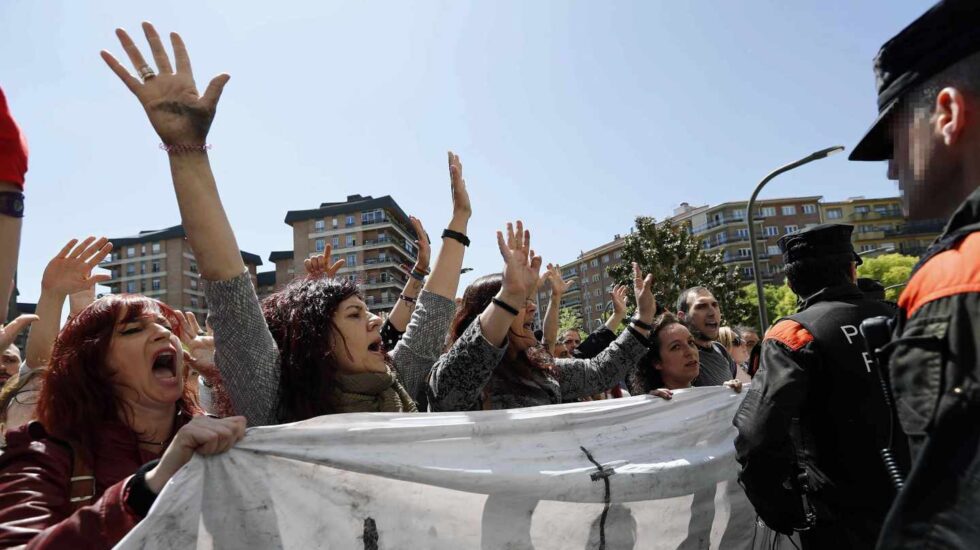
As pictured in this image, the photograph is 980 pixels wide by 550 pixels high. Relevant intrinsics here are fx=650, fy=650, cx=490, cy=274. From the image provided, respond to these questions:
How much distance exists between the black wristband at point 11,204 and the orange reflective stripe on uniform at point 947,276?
7.77 ft

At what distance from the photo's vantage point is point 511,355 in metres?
3.49

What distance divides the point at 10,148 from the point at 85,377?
779 mm

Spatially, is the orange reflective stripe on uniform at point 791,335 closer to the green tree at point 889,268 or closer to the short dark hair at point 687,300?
the short dark hair at point 687,300

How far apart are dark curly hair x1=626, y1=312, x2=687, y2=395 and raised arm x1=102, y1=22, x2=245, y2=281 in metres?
3.20

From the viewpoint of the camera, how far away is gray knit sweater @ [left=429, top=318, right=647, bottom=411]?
9.11 ft

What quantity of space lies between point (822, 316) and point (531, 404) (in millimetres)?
1415

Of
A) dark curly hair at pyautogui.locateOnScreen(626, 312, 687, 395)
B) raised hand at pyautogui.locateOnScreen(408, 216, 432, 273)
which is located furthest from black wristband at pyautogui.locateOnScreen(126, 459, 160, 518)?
dark curly hair at pyautogui.locateOnScreen(626, 312, 687, 395)

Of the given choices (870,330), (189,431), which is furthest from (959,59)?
(189,431)

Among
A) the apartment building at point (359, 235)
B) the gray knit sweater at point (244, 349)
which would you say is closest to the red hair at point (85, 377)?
the gray knit sweater at point (244, 349)

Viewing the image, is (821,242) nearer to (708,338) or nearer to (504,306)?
(504,306)

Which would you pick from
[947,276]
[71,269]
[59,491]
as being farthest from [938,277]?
[71,269]

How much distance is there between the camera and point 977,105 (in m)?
1.19

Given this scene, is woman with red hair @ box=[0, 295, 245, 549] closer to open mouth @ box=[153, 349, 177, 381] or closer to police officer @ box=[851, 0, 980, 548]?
open mouth @ box=[153, 349, 177, 381]

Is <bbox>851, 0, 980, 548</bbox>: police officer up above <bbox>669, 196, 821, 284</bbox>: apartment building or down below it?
below
